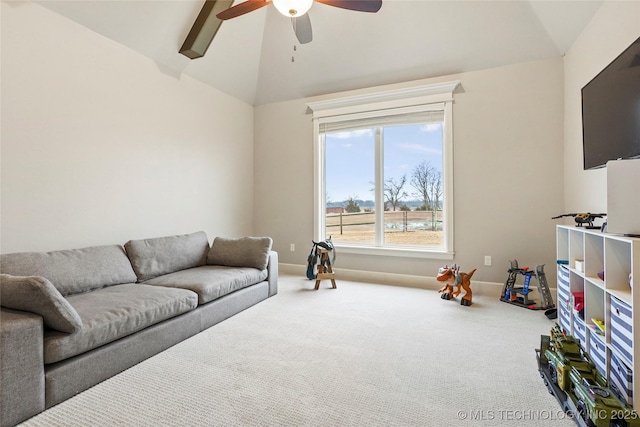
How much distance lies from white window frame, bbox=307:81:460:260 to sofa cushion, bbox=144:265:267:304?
155 centimetres

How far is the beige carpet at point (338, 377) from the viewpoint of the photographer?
4.83 feet

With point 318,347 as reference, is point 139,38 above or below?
above

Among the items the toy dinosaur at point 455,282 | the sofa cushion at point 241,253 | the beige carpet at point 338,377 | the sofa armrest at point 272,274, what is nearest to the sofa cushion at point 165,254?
the sofa cushion at point 241,253

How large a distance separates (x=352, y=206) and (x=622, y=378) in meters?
3.29

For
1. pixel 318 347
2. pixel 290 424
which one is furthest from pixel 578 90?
pixel 290 424

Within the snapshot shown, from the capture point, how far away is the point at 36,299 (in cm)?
151

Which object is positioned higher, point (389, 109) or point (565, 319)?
point (389, 109)

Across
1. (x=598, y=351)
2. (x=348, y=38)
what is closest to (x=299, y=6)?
(x=348, y=38)

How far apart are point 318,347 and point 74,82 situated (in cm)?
308

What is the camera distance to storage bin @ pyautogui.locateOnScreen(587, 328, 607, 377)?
1.68 meters

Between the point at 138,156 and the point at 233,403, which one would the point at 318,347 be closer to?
the point at 233,403

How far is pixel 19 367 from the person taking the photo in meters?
1.39

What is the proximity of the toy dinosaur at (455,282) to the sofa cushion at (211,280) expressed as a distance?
2009 mm

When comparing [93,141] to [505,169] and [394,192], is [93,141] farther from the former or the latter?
[505,169]
